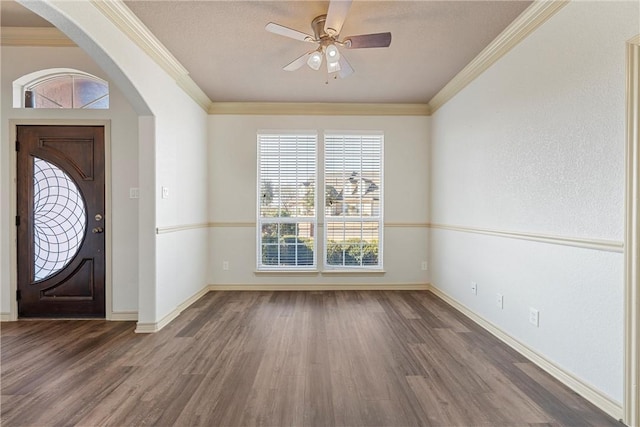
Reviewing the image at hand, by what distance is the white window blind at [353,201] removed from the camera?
14.8 ft

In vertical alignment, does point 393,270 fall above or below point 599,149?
below

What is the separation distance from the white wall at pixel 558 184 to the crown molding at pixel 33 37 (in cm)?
426

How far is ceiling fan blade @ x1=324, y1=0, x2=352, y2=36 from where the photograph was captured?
1.96 m

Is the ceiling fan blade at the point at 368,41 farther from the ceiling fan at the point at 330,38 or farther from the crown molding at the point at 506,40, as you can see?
the crown molding at the point at 506,40

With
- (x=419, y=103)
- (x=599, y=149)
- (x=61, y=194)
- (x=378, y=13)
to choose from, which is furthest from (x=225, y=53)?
(x=599, y=149)

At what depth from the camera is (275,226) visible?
4.52 metres

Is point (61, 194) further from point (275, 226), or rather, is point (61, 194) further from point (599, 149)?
point (599, 149)

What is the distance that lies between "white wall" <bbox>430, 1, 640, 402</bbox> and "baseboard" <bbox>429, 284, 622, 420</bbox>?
1.4 inches

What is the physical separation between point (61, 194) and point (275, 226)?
2464 mm

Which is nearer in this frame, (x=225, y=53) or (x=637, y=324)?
(x=637, y=324)

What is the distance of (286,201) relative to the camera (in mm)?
4516

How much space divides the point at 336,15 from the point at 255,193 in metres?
2.79

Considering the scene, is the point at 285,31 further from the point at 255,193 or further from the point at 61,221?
the point at 61,221

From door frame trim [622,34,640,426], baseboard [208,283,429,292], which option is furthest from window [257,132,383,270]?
door frame trim [622,34,640,426]
